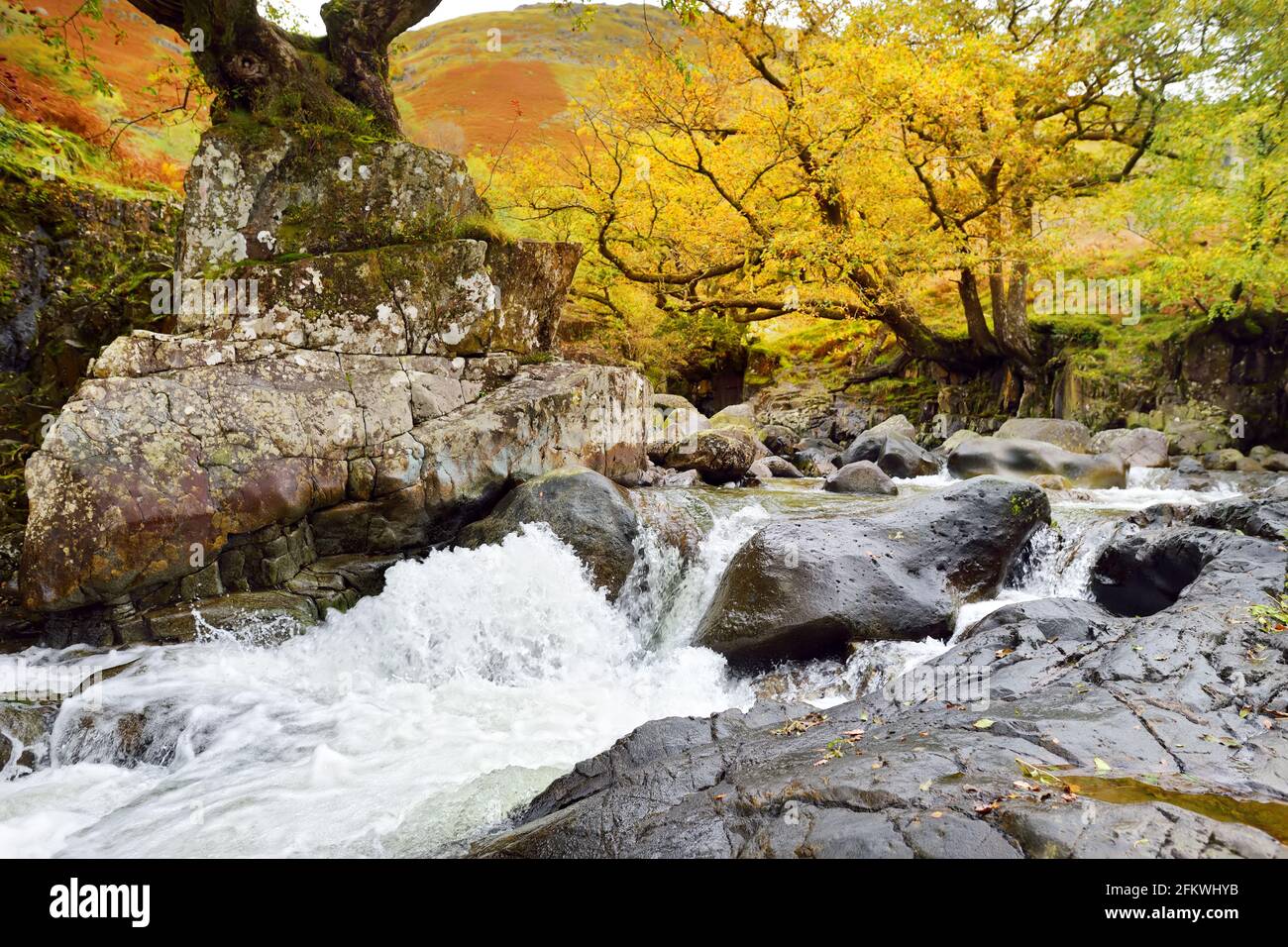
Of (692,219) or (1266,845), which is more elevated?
→ (692,219)

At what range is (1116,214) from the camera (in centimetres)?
1554

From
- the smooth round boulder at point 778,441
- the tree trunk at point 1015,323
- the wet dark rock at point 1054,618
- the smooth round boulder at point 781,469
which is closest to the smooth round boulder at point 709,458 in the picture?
the smooth round boulder at point 781,469

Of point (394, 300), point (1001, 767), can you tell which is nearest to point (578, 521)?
point (394, 300)

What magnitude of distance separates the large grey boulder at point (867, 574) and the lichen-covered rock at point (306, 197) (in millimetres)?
5526

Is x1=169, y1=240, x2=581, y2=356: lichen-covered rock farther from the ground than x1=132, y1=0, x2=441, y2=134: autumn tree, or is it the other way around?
x1=132, y1=0, x2=441, y2=134: autumn tree

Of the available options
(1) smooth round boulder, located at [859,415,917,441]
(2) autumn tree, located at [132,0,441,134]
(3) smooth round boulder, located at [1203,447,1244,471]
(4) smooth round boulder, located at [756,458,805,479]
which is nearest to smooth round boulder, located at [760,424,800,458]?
(4) smooth round boulder, located at [756,458,805,479]

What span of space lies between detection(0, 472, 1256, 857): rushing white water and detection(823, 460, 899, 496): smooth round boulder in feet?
10.8

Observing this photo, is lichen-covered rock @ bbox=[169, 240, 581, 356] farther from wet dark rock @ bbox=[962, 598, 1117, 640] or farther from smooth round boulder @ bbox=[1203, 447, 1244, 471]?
smooth round boulder @ bbox=[1203, 447, 1244, 471]

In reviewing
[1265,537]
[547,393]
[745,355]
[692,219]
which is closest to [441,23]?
[745,355]

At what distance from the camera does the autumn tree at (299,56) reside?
7.32 m

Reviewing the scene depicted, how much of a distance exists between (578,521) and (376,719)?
2.86m

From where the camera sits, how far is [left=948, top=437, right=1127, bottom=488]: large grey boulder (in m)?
12.6

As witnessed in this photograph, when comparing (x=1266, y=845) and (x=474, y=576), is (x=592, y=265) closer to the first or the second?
(x=474, y=576)
